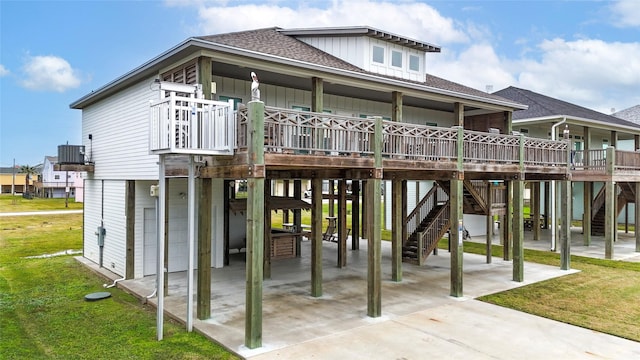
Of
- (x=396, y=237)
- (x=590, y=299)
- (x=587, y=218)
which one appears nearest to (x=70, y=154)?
(x=396, y=237)

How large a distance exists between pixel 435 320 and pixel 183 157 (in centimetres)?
710

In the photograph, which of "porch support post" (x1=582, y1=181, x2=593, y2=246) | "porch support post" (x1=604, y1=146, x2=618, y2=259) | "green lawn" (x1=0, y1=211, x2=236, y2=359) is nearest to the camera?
"green lawn" (x1=0, y1=211, x2=236, y2=359)

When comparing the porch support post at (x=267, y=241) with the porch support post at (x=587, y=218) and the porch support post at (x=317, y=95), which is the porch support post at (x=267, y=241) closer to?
the porch support post at (x=317, y=95)

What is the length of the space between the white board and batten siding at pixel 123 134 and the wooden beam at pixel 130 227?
47 cm

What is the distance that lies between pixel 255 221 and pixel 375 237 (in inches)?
130

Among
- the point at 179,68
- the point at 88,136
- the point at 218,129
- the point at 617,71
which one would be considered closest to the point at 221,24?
the point at 88,136

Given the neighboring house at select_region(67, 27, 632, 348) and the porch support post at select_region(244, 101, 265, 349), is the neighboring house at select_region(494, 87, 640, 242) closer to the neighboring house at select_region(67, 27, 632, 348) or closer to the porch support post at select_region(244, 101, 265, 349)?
the neighboring house at select_region(67, 27, 632, 348)

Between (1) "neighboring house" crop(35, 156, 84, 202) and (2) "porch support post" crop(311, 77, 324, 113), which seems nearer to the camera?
(2) "porch support post" crop(311, 77, 324, 113)

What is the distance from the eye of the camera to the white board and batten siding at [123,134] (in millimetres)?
13625

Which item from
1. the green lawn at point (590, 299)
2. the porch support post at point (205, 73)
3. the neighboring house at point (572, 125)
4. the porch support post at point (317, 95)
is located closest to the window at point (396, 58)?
the porch support post at point (317, 95)

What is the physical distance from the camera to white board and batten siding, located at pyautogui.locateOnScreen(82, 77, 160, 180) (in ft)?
44.7

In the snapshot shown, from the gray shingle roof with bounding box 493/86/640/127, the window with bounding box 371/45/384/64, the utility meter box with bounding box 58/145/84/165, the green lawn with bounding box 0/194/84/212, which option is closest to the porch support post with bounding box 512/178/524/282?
the window with bounding box 371/45/384/64

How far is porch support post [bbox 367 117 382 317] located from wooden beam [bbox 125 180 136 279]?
8.18 m

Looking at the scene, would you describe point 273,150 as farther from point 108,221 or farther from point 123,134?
point 108,221
